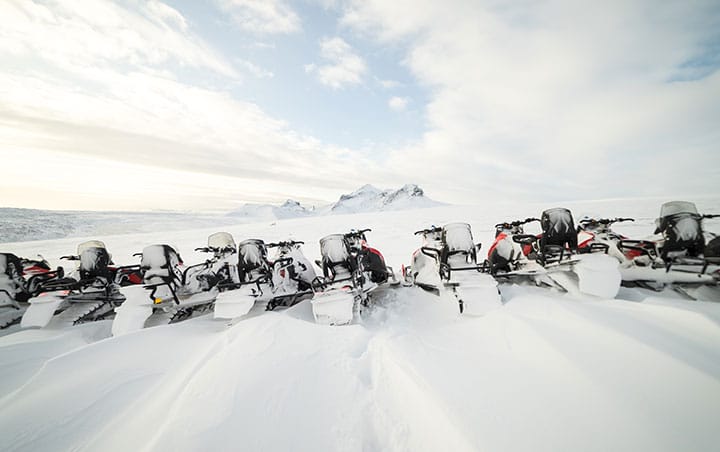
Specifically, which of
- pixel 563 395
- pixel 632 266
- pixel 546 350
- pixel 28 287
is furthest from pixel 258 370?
pixel 28 287

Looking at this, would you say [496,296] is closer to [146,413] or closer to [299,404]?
[299,404]

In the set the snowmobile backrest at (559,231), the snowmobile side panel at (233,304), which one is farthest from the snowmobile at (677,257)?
the snowmobile side panel at (233,304)

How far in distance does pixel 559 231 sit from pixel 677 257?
183 centimetres

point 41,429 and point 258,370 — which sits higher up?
point 258,370

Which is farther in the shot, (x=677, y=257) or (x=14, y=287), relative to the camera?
(x=14, y=287)

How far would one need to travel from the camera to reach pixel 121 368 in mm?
3098

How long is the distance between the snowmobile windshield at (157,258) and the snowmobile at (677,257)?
8690mm

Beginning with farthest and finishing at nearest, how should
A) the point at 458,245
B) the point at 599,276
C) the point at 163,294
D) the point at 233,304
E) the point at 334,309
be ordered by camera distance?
the point at 163,294, the point at 458,245, the point at 233,304, the point at 334,309, the point at 599,276

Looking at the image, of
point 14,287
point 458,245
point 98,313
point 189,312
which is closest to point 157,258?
point 189,312

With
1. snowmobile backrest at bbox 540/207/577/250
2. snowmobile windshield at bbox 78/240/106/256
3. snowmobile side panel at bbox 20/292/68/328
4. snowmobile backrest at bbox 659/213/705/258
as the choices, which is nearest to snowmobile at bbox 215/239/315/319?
snowmobile side panel at bbox 20/292/68/328

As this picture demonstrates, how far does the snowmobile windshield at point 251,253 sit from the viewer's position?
512 centimetres

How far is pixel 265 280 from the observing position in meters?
4.91

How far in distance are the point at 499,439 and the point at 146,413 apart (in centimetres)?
294

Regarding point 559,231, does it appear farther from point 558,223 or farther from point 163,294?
point 163,294
